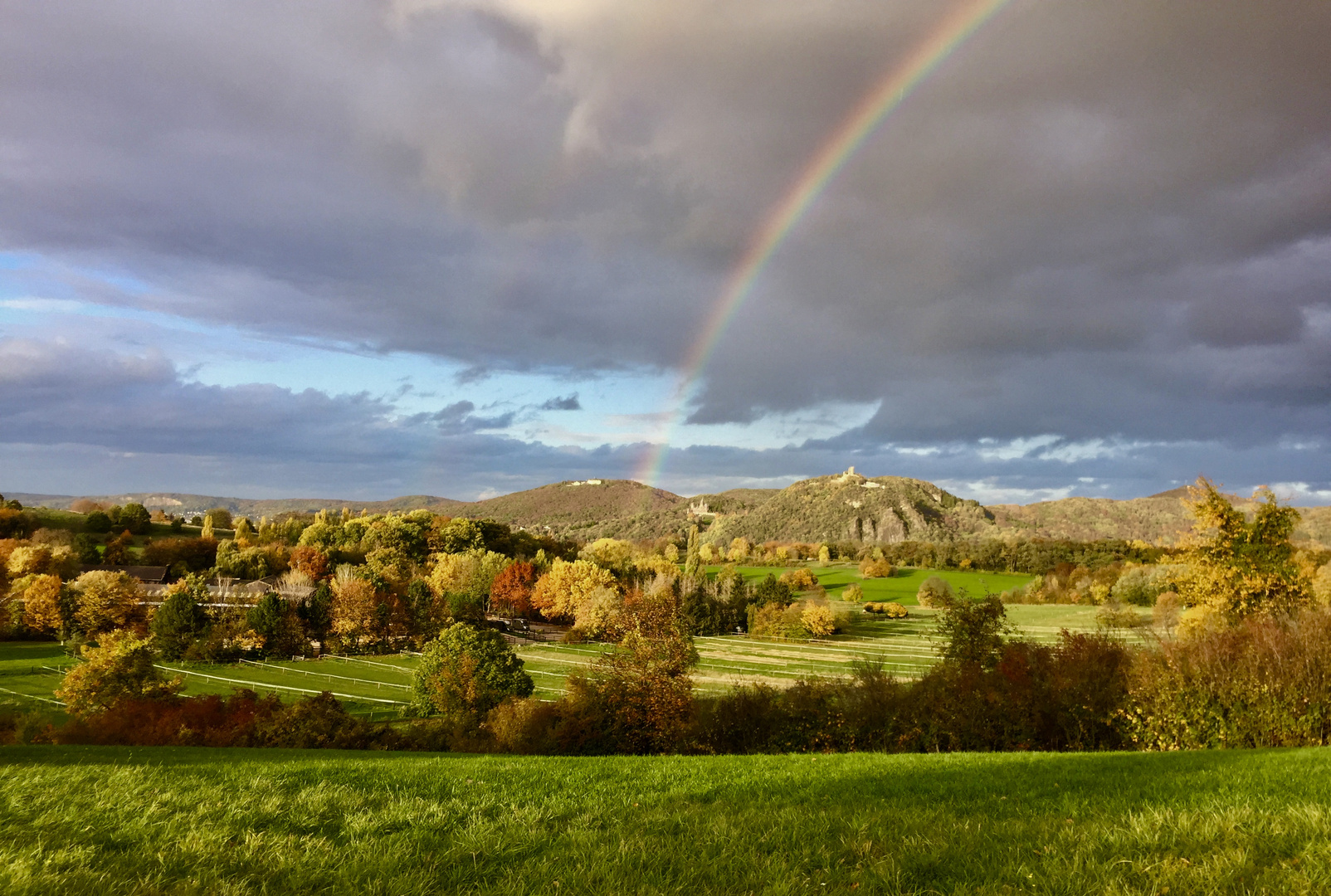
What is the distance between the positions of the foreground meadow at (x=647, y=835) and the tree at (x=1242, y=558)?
2920 cm

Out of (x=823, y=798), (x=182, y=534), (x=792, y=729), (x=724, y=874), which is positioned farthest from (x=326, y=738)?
(x=182, y=534)

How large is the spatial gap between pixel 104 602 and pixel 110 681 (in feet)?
164

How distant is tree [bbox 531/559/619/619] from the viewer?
369ft

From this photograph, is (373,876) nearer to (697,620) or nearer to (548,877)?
(548,877)

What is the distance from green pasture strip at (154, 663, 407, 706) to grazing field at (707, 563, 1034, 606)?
77.4m

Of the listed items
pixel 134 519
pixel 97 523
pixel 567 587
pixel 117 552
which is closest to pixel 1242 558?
pixel 567 587

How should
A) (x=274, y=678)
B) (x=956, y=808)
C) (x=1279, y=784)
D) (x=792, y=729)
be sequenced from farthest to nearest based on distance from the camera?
(x=274, y=678), (x=792, y=729), (x=1279, y=784), (x=956, y=808)

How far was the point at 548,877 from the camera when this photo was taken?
15.8 ft

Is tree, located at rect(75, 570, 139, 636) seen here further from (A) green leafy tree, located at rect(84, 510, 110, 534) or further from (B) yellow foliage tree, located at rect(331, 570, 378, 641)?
(A) green leafy tree, located at rect(84, 510, 110, 534)

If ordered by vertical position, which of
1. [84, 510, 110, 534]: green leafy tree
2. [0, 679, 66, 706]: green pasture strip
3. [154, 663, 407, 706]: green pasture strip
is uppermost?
[84, 510, 110, 534]: green leafy tree

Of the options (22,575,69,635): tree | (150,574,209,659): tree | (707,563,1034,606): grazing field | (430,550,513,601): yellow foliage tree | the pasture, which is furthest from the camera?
(707,563,1034,606): grazing field

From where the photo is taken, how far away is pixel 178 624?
7919cm

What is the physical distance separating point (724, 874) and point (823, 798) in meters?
3.81

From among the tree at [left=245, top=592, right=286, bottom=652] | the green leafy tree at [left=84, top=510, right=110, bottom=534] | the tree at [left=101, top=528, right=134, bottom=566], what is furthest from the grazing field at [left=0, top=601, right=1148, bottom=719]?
the green leafy tree at [left=84, top=510, right=110, bottom=534]
